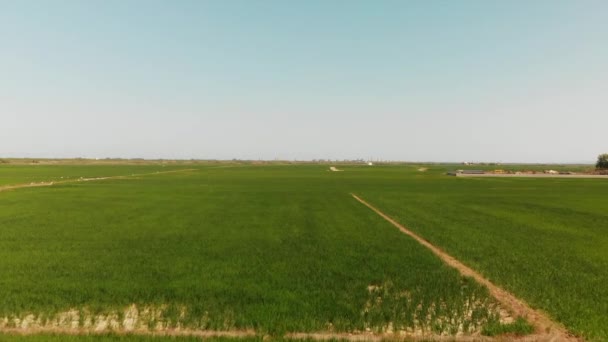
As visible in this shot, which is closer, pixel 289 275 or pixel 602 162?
pixel 289 275

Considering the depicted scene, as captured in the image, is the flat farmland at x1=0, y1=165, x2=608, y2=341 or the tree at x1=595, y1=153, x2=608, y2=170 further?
the tree at x1=595, y1=153, x2=608, y2=170

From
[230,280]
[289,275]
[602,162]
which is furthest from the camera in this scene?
[602,162]

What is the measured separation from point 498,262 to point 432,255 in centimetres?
251

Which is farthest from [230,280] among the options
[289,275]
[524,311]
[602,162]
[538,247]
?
[602,162]

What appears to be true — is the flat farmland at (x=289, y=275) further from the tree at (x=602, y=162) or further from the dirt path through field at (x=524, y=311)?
the tree at (x=602, y=162)

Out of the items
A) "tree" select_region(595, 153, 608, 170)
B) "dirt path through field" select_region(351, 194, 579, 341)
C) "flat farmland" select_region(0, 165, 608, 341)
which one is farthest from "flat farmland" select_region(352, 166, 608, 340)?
"tree" select_region(595, 153, 608, 170)

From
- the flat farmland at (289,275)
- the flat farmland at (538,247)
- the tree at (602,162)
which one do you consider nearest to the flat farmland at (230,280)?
the flat farmland at (289,275)

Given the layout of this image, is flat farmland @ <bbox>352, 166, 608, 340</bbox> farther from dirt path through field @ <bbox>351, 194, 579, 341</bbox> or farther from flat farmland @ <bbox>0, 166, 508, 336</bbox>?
flat farmland @ <bbox>0, 166, 508, 336</bbox>

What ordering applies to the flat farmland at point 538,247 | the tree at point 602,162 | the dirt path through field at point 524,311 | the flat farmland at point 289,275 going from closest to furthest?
the dirt path through field at point 524,311 → the flat farmland at point 289,275 → the flat farmland at point 538,247 → the tree at point 602,162

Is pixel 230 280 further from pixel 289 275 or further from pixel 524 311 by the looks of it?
pixel 524 311

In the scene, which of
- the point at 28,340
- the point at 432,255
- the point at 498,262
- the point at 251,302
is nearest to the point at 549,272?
the point at 498,262

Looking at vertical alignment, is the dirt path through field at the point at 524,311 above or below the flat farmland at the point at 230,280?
below

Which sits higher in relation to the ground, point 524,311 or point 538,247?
point 538,247

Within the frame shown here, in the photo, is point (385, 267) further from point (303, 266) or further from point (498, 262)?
point (498, 262)
